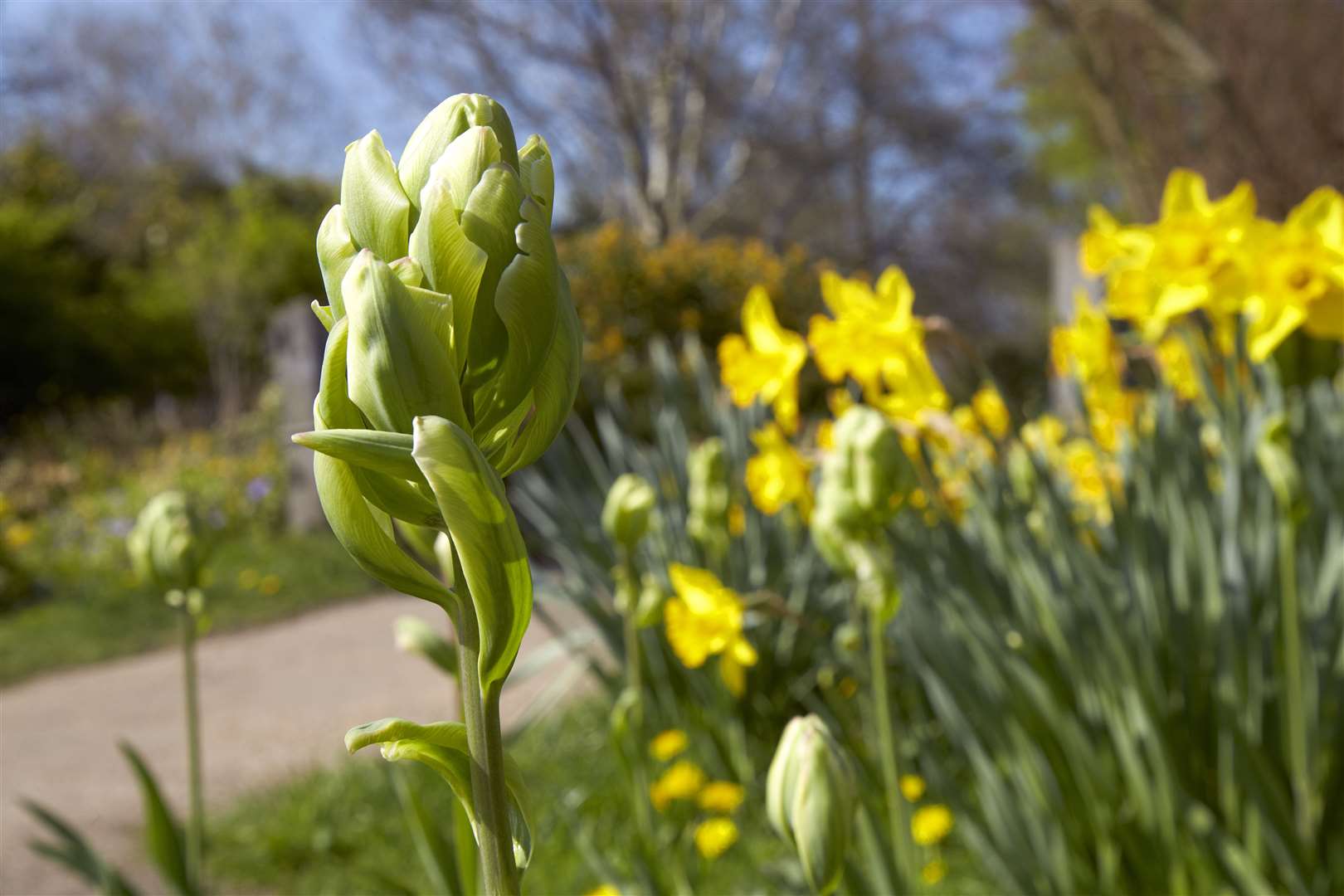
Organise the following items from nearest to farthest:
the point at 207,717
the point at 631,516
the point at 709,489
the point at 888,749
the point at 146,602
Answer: the point at 888,749
the point at 631,516
the point at 709,489
the point at 207,717
the point at 146,602

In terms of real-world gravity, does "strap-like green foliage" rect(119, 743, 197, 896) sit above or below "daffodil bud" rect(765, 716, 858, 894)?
above

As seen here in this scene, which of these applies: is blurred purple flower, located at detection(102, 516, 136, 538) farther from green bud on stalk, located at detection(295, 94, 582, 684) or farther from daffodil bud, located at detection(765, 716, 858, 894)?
green bud on stalk, located at detection(295, 94, 582, 684)

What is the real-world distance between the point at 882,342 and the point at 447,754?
1.03 m

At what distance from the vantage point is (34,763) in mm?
3154

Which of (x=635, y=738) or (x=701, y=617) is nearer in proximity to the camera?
(x=635, y=738)

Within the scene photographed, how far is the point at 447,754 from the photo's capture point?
0.28 m

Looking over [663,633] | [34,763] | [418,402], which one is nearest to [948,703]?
[663,633]

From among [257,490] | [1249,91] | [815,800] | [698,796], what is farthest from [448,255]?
[257,490]

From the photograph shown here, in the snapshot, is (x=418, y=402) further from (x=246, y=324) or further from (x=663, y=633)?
(x=246, y=324)

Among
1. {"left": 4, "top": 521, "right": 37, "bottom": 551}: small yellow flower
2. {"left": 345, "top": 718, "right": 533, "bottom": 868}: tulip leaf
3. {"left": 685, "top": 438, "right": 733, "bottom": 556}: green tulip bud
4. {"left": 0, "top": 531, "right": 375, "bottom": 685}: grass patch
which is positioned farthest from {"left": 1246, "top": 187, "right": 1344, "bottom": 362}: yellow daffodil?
{"left": 4, "top": 521, "right": 37, "bottom": 551}: small yellow flower

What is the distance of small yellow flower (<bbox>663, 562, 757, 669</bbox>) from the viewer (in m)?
1.22

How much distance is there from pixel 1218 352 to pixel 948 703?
743 millimetres

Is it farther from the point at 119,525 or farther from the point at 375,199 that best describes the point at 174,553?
the point at 119,525

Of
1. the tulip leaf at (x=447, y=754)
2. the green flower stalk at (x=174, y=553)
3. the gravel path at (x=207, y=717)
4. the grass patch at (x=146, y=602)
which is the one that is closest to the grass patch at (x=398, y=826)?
the gravel path at (x=207, y=717)
